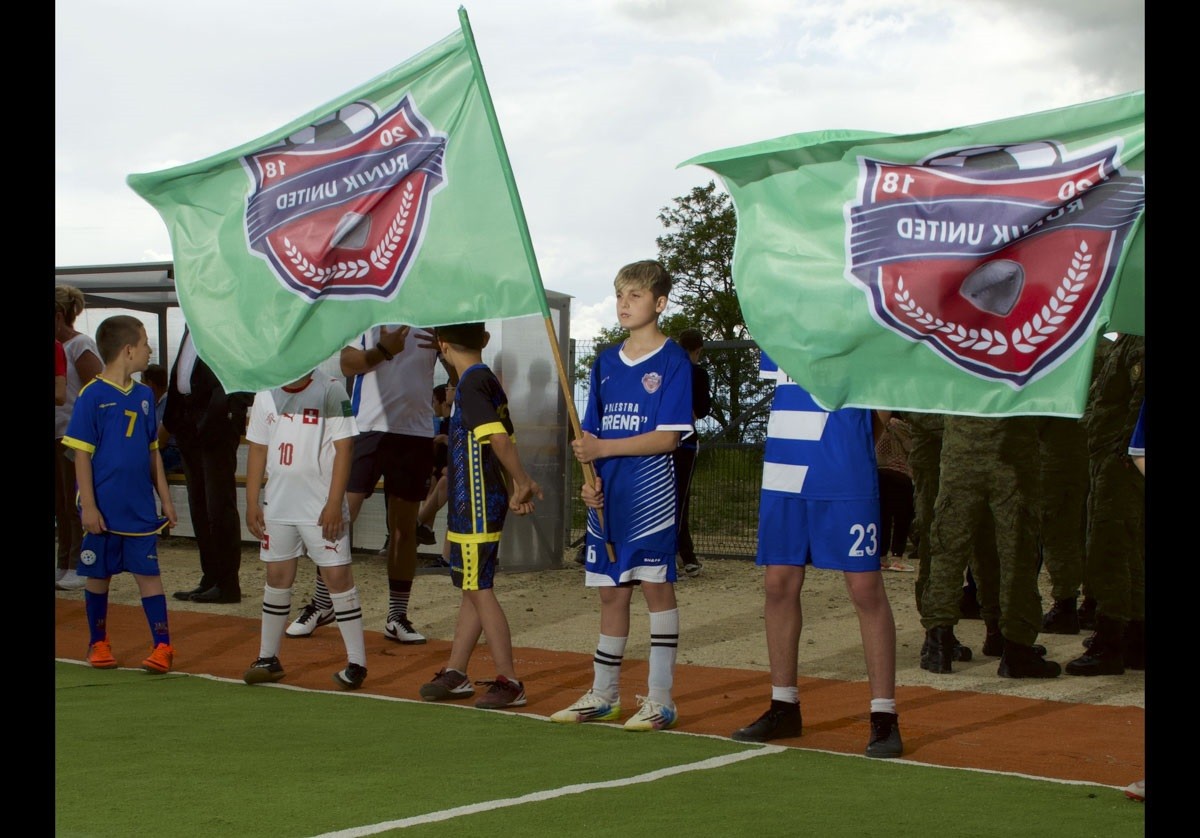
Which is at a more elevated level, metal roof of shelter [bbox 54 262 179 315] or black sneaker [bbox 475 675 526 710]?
metal roof of shelter [bbox 54 262 179 315]

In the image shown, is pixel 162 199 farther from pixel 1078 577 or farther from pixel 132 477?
pixel 1078 577

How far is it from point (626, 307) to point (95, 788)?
10.2 ft

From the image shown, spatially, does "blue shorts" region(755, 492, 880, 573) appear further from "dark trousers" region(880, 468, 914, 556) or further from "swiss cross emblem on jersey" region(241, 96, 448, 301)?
"dark trousers" region(880, 468, 914, 556)

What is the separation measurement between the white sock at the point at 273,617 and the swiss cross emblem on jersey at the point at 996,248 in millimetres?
4005

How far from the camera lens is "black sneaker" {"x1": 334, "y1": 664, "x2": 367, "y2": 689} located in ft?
26.0

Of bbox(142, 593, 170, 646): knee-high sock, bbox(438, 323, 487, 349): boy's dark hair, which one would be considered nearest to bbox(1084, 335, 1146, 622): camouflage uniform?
bbox(438, 323, 487, 349): boy's dark hair

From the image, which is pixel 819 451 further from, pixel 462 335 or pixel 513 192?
pixel 462 335

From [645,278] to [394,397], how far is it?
3310 millimetres

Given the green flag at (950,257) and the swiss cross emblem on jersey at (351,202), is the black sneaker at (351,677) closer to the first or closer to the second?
the swiss cross emblem on jersey at (351,202)

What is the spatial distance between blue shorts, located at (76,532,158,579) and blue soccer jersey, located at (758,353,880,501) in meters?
3.90

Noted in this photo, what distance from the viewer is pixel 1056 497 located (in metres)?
9.38

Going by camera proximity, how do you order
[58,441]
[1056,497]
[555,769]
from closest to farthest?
[555,769] < [1056,497] < [58,441]

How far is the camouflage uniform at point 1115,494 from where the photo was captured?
8344 millimetres

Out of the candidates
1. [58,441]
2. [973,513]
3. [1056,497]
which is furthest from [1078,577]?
[58,441]
